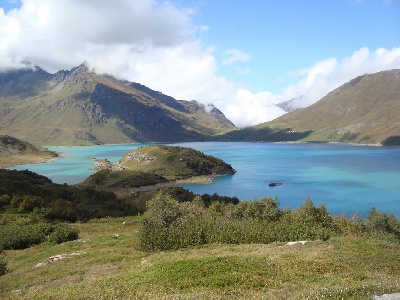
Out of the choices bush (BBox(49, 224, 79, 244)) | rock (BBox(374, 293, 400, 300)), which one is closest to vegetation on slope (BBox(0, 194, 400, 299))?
rock (BBox(374, 293, 400, 300))

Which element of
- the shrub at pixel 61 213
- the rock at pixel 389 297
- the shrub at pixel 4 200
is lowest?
the shrub at pixel 61 213

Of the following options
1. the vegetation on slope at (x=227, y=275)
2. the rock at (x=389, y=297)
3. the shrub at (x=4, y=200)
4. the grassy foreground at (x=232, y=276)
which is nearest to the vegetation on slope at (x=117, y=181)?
the shrub at (x=4, y=200)

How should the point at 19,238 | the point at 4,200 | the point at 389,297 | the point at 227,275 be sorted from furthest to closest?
the point at 4,200 < the point at 19,238 < the point at 227,275 < the point at 389,297

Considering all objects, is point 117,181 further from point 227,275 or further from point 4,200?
point 227,275

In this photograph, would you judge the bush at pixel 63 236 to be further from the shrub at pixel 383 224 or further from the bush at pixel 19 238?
the shrub at pixel 383 224

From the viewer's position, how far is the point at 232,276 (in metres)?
19.2

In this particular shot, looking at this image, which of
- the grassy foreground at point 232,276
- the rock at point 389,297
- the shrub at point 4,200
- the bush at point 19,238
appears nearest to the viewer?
the rock at point 389,297

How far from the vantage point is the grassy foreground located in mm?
16734

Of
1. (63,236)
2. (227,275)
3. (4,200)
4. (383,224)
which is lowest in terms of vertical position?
(383,224)

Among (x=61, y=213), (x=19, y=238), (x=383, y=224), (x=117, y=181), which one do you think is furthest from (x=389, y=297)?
(x=117, y=181)

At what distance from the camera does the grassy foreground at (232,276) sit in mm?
16734

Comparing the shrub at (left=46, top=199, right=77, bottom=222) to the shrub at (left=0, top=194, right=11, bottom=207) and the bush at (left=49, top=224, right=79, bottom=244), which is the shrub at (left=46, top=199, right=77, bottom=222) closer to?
the shrub at (left=0, top=194, right=11, bottom=207)

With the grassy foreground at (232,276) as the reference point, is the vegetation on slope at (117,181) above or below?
below

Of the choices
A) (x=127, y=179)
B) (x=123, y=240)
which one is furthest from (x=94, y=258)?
(x=127, y=179)
